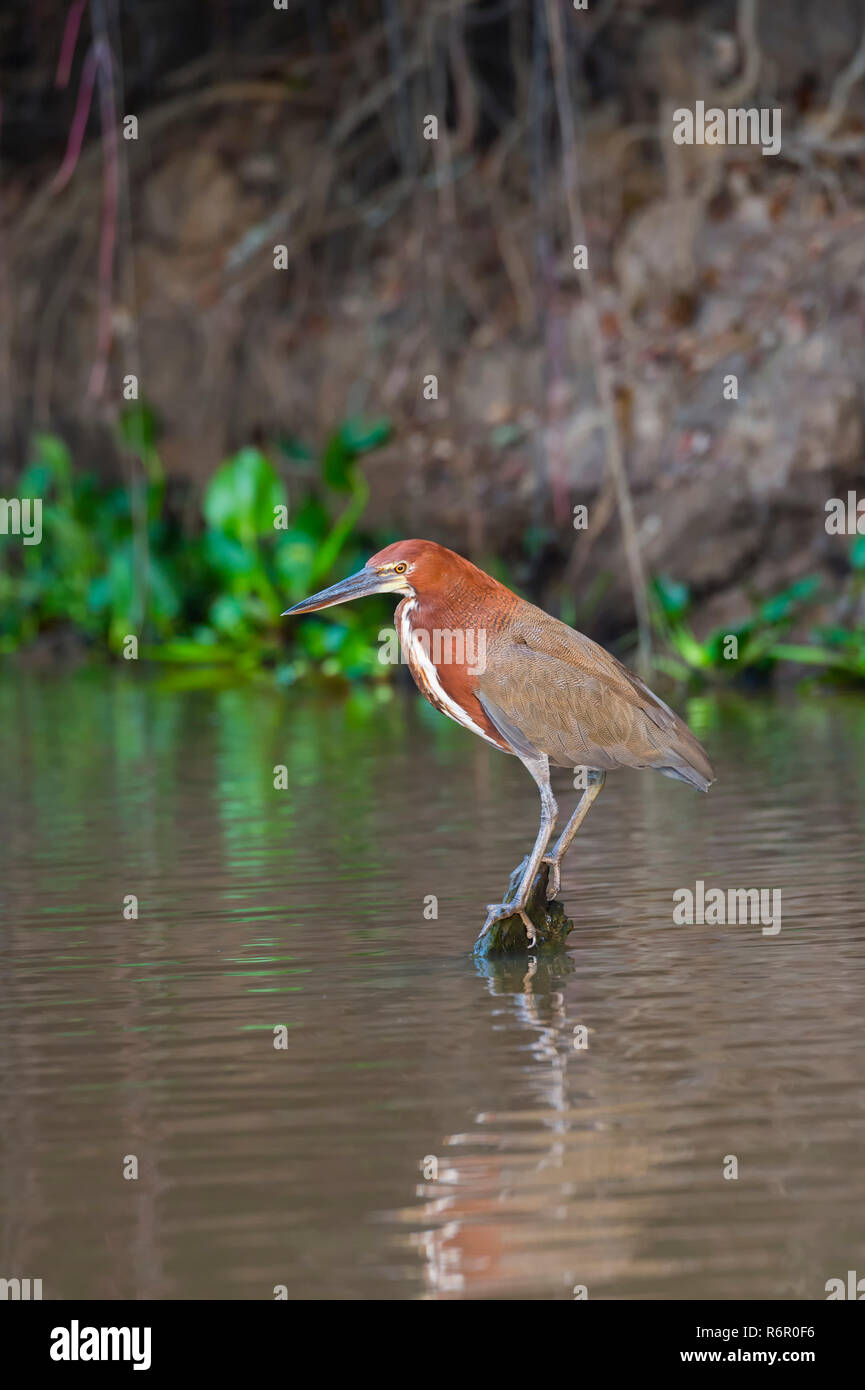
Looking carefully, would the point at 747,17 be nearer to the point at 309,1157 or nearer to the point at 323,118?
the point at 323,118

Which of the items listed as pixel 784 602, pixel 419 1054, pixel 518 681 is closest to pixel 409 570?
pixel 518 681

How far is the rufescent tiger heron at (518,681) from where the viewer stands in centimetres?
522

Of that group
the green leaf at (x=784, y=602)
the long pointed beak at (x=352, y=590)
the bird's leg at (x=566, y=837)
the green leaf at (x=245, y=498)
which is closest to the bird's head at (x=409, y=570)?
the long pointed beak at (x=352, y=590)

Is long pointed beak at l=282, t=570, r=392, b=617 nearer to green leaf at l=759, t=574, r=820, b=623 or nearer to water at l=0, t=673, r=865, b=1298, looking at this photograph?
water at l=0, t=673, r=865, b=1298

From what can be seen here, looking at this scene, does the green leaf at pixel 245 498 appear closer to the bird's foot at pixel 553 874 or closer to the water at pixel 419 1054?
the water at pixel 419 1054

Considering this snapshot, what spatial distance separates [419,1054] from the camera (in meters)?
4.40

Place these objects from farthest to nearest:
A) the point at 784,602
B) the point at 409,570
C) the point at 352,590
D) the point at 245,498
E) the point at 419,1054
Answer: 1. the point at 245,498
2. the point at 784,602
3. the point at 352,590
4. the point at 409,570
5. the point at 419,1054

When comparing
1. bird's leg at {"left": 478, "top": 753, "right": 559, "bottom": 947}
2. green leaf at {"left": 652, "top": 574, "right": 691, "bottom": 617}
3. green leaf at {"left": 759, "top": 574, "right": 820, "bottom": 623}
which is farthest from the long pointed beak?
green leaf at {"left": 652, "top": 574, "right": 691, "bottom": 617}

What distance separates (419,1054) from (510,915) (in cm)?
93

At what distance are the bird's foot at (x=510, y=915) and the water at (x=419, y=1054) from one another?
0.40 ft

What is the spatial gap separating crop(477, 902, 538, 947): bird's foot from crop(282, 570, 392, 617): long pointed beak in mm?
769

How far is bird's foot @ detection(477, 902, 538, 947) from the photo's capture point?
527 cm

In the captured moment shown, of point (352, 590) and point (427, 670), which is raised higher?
point (352, 590)

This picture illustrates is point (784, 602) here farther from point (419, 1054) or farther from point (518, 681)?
point (419, 1054)
